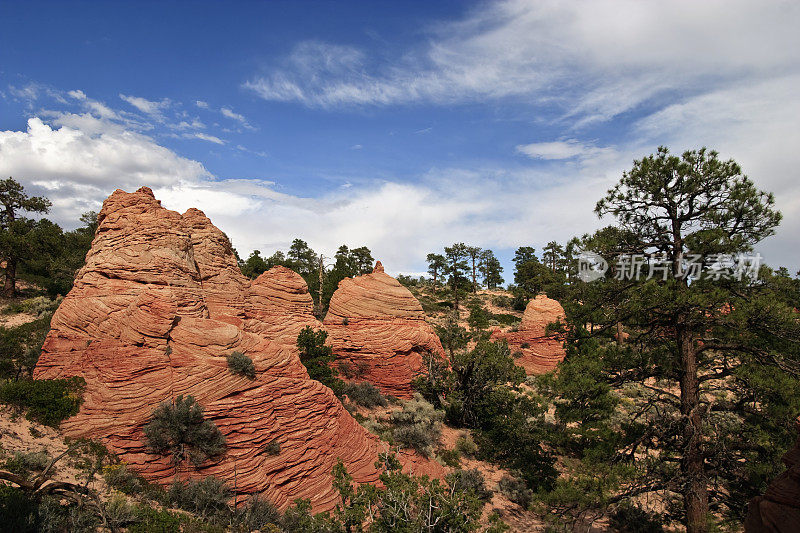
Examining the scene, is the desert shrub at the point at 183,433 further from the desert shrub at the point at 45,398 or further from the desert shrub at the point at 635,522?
the desert shrub at the point at 635,522

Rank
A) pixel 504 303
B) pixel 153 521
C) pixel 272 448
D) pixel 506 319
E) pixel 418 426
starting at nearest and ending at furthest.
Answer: pixel 153 521 < pixel 272 448 < pixel 418 426 < pixel 506 319 < pixel 504 303

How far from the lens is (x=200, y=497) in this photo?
9945mm

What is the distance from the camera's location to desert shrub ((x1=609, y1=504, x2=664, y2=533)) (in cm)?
1162

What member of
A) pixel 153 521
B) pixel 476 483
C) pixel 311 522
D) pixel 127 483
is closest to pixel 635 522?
pixel 476 483

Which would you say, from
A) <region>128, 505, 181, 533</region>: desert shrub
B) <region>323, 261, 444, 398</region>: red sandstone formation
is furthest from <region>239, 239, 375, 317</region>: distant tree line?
<region>128, 505, 181, 533</region>: desert shrub

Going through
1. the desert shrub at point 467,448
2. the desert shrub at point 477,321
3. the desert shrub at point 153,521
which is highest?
the desert shrub at point 477,321

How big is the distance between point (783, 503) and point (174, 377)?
535 inches

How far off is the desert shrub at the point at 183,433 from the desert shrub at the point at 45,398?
2583mm

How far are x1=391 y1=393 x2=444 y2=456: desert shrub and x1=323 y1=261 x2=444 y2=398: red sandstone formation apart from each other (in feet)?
10.3

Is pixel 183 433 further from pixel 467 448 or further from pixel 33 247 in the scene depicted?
pixel 33 247

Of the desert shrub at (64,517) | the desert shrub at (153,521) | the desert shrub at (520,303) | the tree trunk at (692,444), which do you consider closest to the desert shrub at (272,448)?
the desert shrub at (153,521)

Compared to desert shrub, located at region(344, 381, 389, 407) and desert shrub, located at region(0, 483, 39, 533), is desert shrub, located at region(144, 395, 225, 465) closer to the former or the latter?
desert shrub, located at region(0, 483, 39, 533)

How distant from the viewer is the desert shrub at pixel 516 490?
13.8 m

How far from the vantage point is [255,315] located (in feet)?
72.6
